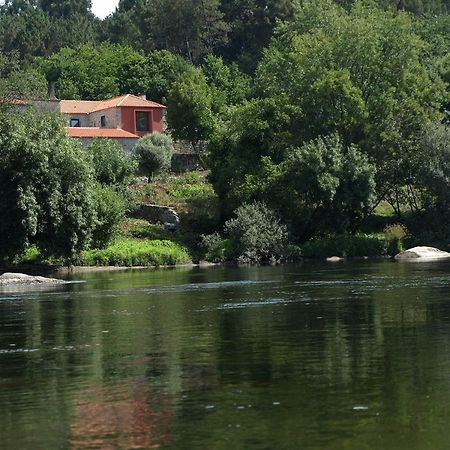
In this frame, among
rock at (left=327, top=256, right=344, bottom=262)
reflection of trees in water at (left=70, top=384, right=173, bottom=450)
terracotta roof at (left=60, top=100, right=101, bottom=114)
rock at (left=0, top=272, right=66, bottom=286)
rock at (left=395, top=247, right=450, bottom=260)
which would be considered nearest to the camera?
reflection of trees in water at (left=70, top=384, right=173, bottom=450)

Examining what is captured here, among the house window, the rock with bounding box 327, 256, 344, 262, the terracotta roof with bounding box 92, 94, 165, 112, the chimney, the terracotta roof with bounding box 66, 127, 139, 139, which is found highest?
the chimney

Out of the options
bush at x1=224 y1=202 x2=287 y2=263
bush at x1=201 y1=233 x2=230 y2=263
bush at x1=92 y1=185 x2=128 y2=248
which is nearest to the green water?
bush at x1=92 y1=185 x2=128 y2=248

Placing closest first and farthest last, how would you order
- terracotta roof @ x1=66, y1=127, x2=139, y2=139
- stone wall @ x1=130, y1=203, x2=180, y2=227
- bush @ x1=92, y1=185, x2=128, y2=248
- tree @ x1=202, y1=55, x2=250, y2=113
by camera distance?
bush @ x1=92, y1=185, x2=128, y2=248 < stone wall @ x1=130, y1=203, x2=180, y2=227 < terracotta roof @ x1=66, y1=127, x2=139, y2=139 < tree @ x1=202, y1=55, x2=250, y2=113

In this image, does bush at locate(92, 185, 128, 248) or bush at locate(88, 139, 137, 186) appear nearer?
bush at locate(92, 185, 128, 248)

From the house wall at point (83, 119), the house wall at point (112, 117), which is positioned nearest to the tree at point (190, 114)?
the house wall at point (112, 117)

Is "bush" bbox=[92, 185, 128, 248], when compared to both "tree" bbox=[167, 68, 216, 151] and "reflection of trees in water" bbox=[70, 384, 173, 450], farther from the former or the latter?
"reflection of trees in water" bbox=[70, 384, 173, 450]

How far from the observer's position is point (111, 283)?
59.0 meters

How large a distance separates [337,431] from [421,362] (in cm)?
718

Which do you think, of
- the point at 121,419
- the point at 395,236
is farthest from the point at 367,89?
the point at 121,419

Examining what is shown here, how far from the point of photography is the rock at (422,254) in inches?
2997

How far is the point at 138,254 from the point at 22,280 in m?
16.3

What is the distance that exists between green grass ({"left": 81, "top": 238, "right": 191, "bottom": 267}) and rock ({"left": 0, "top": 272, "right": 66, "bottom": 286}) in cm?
1126

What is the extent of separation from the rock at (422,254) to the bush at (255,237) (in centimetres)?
Answer: 861

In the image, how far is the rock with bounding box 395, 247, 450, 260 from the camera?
76.1 meters
